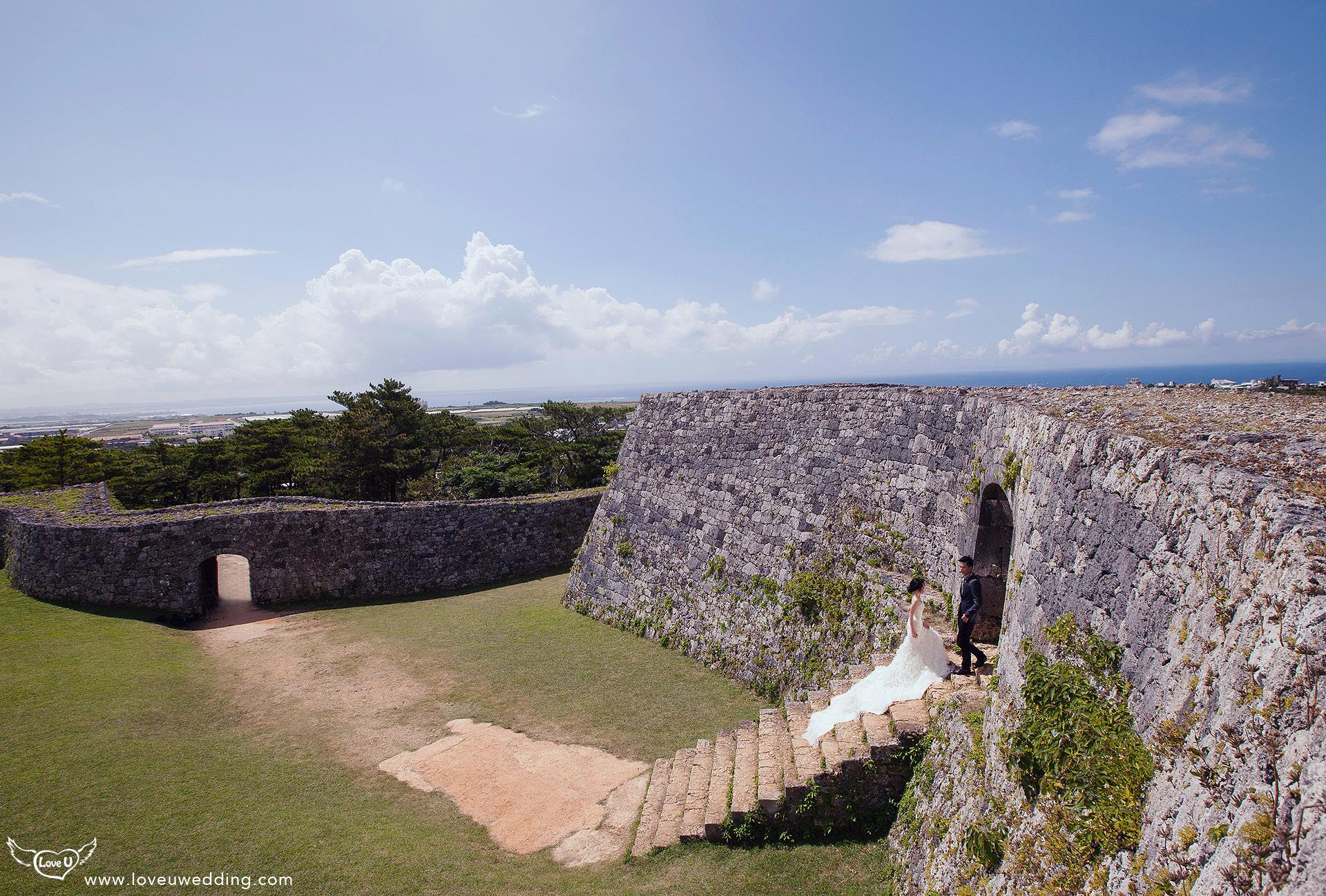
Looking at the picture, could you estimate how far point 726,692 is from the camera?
9703 mm

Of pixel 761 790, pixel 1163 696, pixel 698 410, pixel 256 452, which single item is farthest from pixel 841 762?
pixel 256 452

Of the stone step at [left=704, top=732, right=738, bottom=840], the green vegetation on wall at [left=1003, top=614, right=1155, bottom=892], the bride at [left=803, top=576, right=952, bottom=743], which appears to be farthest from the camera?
the bride at [left=803, top=576, right=952, bottom=743]

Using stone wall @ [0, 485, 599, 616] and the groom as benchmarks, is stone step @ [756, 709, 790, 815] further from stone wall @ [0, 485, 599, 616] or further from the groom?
stone wall @ [0, 485, 599, 616]

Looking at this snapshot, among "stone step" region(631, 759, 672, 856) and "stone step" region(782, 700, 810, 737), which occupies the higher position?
"stone step" region(782, 700, 810, 737)

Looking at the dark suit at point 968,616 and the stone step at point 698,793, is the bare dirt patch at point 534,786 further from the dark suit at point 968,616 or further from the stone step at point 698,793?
the dark suit at point 968,616

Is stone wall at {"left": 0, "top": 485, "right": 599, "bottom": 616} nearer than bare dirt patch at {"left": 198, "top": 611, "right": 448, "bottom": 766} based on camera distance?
No

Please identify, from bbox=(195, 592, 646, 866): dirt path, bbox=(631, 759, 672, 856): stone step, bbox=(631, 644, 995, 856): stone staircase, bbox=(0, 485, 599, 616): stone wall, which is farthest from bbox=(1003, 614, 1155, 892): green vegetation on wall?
bbox=(0, 485, 599, 616): stone wall

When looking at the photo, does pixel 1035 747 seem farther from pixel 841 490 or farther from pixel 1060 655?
pixel 841 490

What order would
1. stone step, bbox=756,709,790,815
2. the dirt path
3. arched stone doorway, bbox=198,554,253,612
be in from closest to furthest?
1. stone step, bbox=756,709,790,815
2. the dirt path
3. arched stone doorway, bbox=198,554,253,612

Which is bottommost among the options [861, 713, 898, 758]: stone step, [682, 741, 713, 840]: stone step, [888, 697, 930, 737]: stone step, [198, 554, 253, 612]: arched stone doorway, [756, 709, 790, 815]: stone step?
[198, 554, 253, 612]: arched stone doorway

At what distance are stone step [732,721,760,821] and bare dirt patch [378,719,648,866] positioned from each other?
1.28 m

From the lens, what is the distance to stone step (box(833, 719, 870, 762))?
19.0 ft

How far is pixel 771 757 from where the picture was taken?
6.47m

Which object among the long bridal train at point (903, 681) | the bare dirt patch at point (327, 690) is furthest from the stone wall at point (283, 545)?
the long bridal train at point (903, 681)
